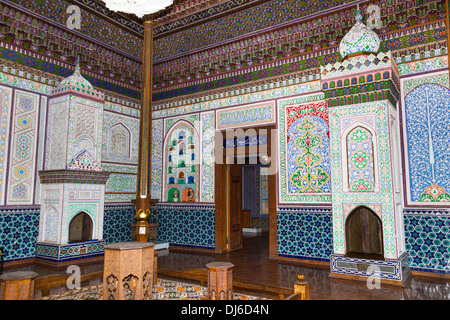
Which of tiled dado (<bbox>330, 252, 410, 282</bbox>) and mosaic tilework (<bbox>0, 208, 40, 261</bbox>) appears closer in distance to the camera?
tiled dado (<bbox>330, 252, 410, 282</bbox>)

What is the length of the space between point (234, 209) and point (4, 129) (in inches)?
144

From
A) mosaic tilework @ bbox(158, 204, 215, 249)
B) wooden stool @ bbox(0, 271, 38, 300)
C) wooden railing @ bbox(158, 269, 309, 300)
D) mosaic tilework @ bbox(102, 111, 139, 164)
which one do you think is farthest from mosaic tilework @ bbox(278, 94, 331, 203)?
wooden stool @ bbox(0, 271, 38, 300)

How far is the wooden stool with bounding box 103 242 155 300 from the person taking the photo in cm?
271

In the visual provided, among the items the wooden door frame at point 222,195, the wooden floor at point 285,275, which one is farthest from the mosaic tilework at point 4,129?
the wooden door frame at point 222,195

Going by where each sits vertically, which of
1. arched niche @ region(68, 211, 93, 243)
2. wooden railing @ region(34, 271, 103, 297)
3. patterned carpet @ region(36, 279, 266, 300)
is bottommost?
patterned carpet @ region(36, 279, 266, 300)

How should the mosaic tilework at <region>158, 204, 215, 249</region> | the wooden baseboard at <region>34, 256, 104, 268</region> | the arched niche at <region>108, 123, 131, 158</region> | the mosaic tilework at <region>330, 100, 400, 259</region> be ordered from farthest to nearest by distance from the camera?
the arched niche at <region>108, 123, 131, 158</region>, the mosaic tilework at <region>158, 204, 215, 249</region>, the wooden baseboard at <region>34, 256, 104, 268</region>, the mosaic tilework at <region>330, 100, 400, 259</region>

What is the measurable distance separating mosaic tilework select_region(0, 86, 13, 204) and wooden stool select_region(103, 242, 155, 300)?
2.68 m

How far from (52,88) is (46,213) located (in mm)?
1870

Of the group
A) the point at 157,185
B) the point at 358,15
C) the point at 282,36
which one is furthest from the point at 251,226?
the point at 358,15

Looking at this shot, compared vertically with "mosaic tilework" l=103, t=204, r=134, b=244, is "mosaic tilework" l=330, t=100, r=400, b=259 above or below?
above

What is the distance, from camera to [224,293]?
280 centimetres

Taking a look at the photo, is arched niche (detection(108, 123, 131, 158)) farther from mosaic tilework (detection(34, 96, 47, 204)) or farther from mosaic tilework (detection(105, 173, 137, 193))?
mosaic tilework (detection(34, 96, 47, 204))

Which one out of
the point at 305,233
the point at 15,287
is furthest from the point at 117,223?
the point at 15,287
